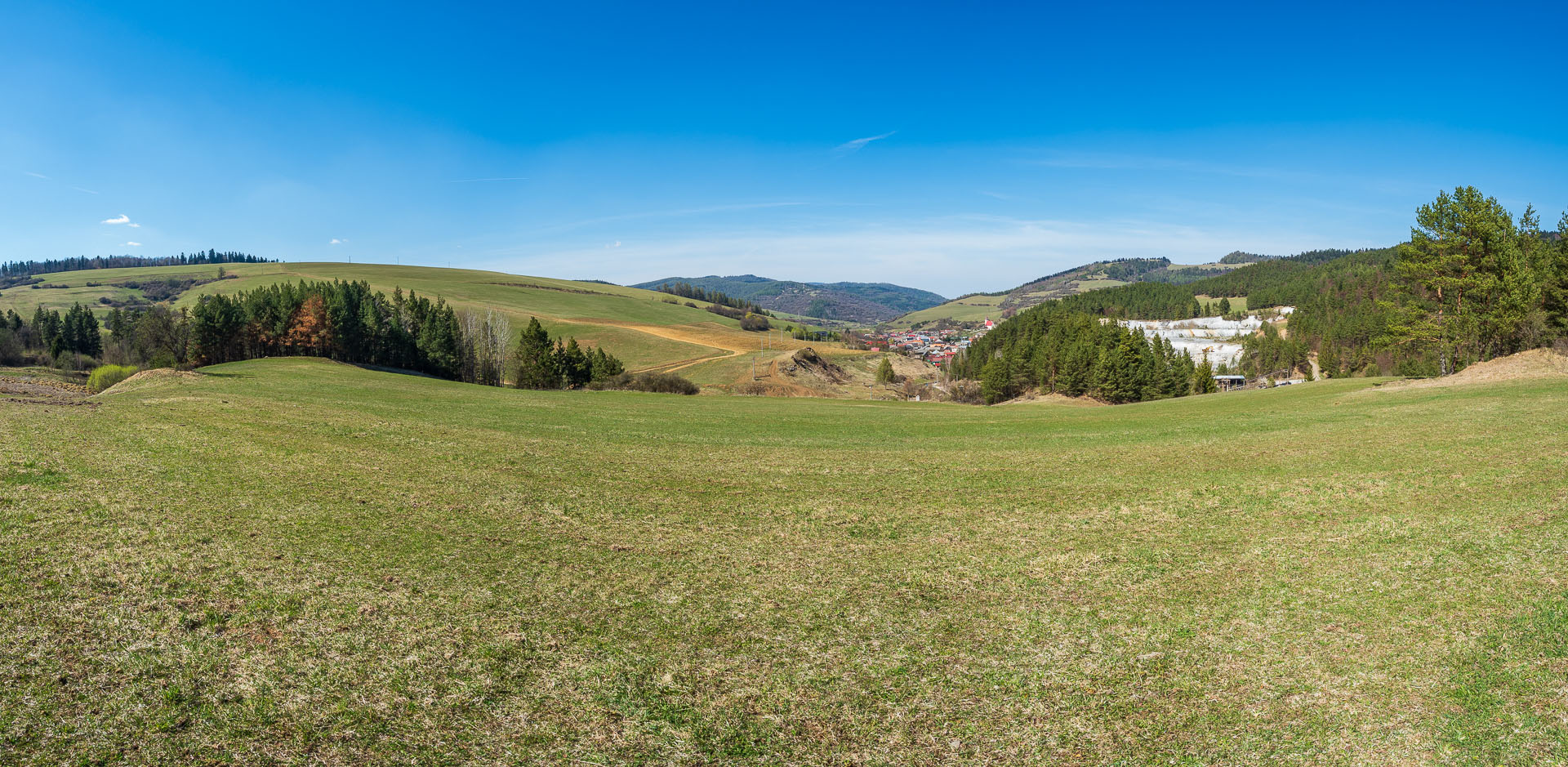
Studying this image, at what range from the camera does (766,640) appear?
341 inches

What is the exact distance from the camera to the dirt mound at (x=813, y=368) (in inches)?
4318

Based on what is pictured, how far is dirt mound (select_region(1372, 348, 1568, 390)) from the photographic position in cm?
3272

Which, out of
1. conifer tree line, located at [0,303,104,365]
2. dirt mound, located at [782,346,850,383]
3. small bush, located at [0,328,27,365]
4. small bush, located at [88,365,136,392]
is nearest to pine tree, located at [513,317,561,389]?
small bush, located at [88,365,136,392]

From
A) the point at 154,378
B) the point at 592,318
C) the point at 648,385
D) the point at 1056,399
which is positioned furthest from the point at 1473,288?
the point at 592,318

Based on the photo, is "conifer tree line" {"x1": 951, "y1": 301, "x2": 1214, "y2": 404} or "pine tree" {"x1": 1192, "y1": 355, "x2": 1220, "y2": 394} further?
"pine tree" {"x1": 1192, "y1": 355, "x2": 1220, "y2": 394}

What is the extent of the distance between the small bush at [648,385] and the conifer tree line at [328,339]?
9195mm

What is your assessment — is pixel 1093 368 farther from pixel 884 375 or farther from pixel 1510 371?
pixel 884 375

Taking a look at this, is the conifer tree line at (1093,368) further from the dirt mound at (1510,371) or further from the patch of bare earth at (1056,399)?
the dirt mound at (1510,371)

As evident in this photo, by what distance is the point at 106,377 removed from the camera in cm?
4056

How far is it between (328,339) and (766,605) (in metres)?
95.3

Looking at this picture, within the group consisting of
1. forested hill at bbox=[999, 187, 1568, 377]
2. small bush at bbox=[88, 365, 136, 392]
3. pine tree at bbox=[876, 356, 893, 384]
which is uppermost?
forested hill at bbox=[999, 187, 1568, 377]

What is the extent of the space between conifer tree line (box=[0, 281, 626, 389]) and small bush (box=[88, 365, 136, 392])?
106ft

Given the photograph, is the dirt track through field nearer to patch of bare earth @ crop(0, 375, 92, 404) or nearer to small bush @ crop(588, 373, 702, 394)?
small bush @ crop(588, 373, 702, 394)

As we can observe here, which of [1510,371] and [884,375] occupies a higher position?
[1510,371]
